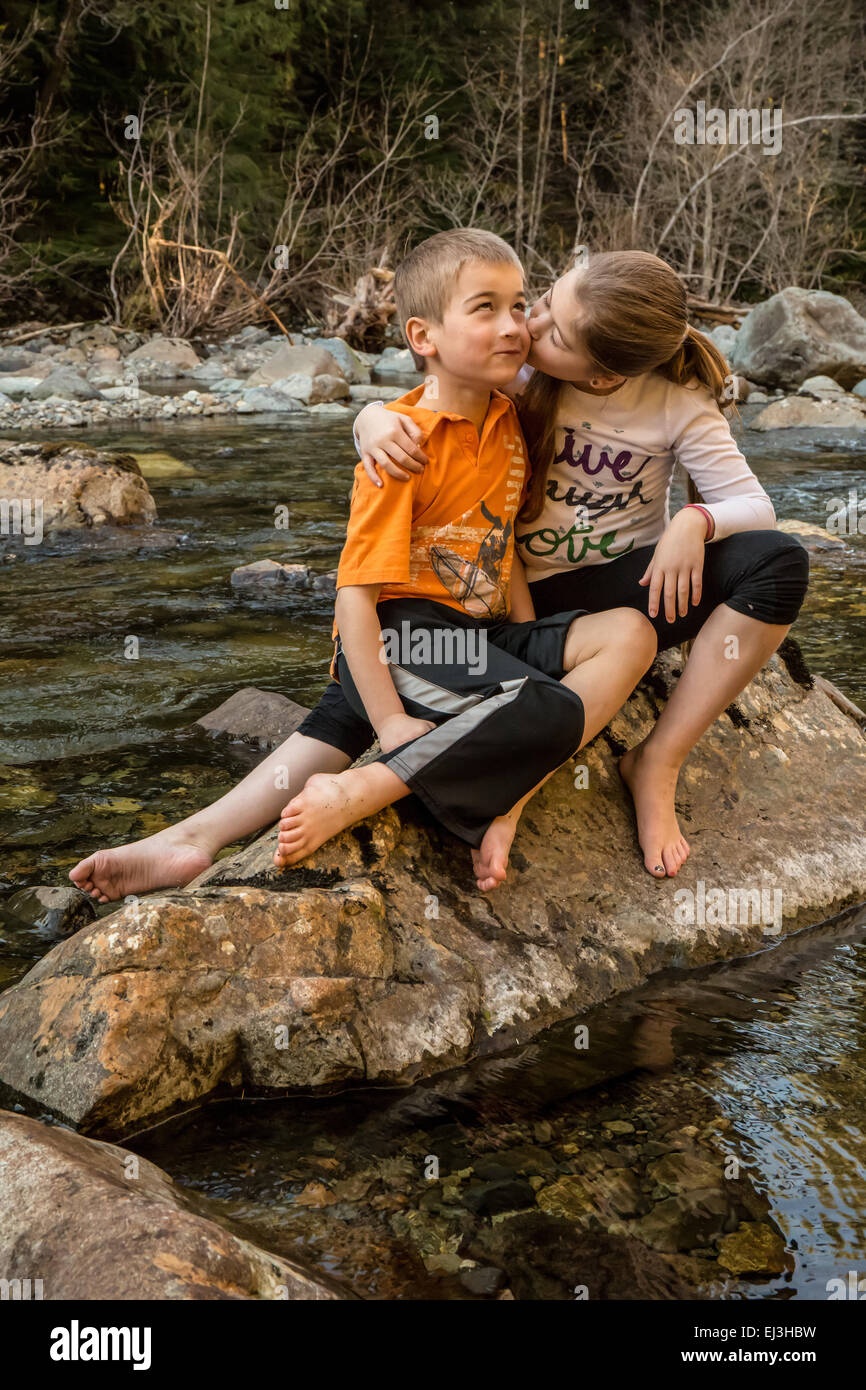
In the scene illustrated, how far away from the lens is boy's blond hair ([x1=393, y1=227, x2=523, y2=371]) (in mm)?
2336

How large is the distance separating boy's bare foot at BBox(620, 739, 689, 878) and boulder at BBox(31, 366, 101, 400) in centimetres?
985

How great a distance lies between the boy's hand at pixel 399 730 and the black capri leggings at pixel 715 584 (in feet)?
1.71

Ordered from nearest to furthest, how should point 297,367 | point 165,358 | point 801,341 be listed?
1. point 801,341
2. point 297,367
3. point 165,358

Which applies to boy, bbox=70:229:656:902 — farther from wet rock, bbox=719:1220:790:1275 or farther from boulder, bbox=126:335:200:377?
boulder, bbox=126:335:200:377

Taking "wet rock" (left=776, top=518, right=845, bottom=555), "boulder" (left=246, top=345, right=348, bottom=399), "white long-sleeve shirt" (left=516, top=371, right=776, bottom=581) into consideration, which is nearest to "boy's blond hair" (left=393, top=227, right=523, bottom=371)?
"white long-sleeve shirt" (left=516, top=371, right=776, bottom=581)

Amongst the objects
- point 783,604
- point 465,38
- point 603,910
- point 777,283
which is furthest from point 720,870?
point 465,38

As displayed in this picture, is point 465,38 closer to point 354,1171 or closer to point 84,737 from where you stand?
point 84,737

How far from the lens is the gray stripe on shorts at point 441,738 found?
217 cm

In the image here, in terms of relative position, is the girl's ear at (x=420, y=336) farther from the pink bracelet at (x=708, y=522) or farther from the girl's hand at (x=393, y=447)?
the pink bracelet at (x=708, y=522)

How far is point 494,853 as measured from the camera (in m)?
2.22

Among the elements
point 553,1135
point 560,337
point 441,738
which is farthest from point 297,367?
point 553,1135

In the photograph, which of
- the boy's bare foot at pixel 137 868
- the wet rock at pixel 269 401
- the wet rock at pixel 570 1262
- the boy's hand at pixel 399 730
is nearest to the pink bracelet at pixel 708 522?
the boy's hand at pixel 399 730

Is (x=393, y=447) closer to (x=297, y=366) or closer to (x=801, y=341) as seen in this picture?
(x=297, y=366)

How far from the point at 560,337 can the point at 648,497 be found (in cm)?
40
